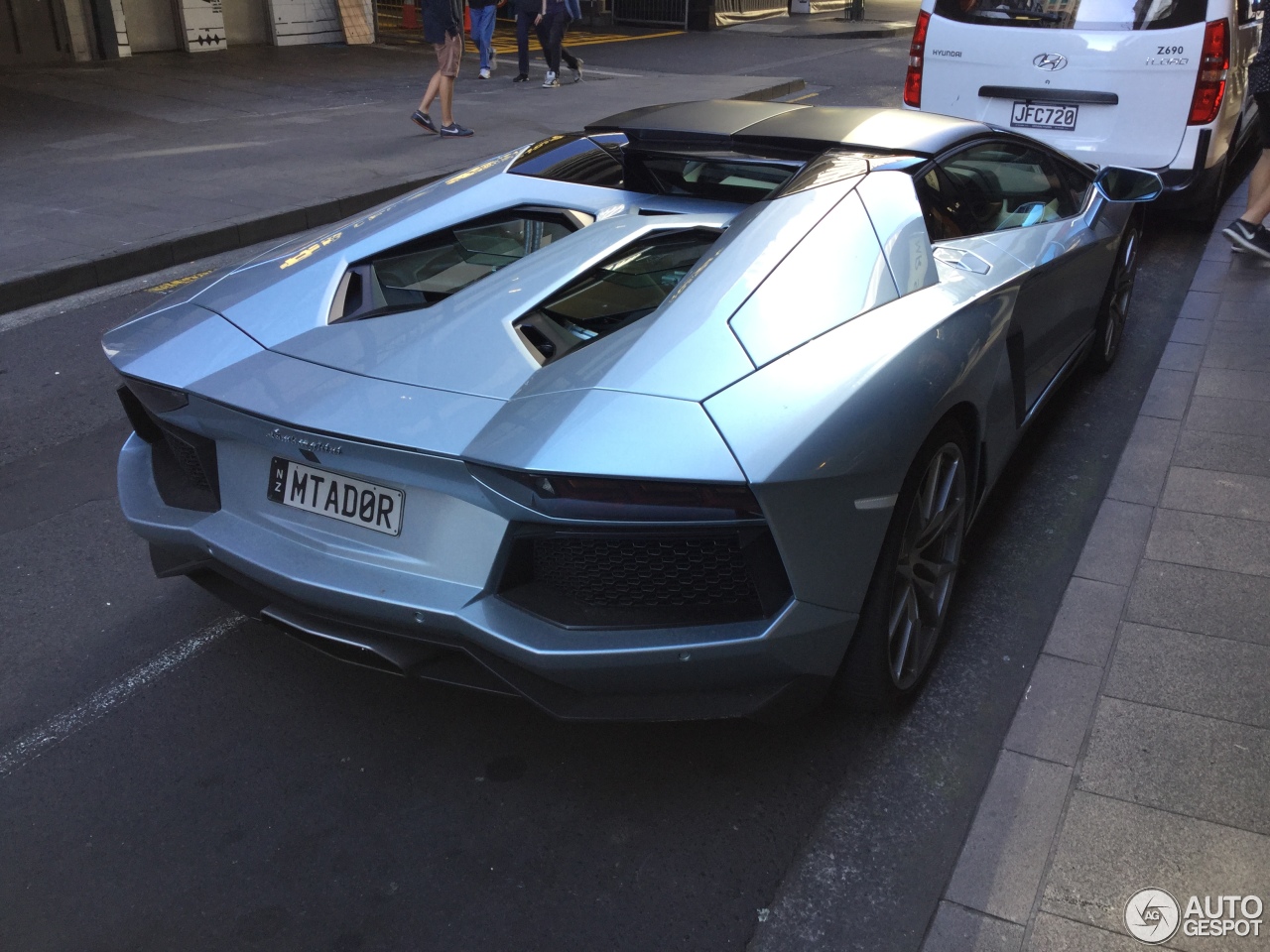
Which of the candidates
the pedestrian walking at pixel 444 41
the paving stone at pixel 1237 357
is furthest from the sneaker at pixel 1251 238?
the pedestrian walking at pixel 444 41

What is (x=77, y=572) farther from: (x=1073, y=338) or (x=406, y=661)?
(x=1073, y=338)

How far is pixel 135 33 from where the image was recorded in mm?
16328

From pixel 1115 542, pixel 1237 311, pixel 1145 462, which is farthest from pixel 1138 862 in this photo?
pixel 1237 311

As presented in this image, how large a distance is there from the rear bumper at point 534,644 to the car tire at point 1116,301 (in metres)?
3.16

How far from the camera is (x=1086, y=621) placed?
3.46m

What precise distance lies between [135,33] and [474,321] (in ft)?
52.7

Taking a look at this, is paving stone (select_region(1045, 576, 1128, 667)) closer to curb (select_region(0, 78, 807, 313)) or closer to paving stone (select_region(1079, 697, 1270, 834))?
paving stone (select_region(1079, 697, 1270, 834))

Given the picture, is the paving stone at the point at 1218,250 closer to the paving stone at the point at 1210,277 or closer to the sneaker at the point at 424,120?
the paving stone at the point at 1210,277

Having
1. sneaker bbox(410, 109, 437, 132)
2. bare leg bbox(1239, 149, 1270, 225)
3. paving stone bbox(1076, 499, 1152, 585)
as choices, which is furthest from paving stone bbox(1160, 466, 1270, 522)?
sneaker bbox(410, 109, 437, 132)

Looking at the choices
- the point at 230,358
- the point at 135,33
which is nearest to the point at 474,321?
the point at 230,358

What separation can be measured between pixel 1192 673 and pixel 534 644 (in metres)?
1.91

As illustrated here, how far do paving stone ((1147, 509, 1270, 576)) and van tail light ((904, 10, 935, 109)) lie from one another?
16.0 feet

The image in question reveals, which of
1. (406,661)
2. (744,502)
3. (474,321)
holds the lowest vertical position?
(406,661)

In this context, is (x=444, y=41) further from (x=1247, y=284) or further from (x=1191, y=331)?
(x=1191, y=331)
